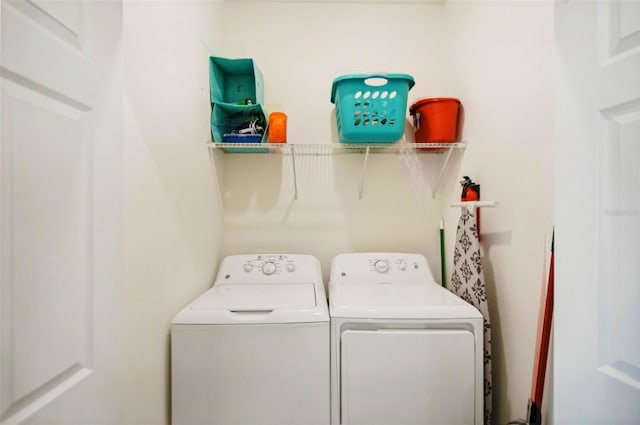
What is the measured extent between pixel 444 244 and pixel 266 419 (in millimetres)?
1471

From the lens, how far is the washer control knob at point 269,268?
1.71 metres

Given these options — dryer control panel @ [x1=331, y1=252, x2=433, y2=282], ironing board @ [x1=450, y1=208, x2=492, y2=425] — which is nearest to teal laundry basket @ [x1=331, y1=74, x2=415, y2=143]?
ironing board @ [x1=450, y1=208, x2=492, y2=425]

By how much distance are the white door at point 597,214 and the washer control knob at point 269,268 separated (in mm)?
1330

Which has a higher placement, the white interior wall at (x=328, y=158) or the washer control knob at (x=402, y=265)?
the white interior wall at (x=328, y=158)

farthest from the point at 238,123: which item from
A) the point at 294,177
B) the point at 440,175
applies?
the point at 440,175

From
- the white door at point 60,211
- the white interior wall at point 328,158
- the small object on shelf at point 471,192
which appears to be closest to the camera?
the white door at point 60,211

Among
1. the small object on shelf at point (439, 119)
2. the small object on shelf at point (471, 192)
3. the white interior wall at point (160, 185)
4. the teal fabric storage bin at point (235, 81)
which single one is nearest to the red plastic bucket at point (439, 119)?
the small object on shelf at point (439, 119)

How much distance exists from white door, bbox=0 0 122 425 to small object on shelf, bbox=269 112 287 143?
2.91 feet

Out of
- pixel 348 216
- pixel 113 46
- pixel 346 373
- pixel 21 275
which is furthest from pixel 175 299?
pixel 348 216

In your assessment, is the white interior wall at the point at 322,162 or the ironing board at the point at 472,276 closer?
the white interior wall at the point at 322,162

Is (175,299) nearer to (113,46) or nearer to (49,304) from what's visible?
(49,304)

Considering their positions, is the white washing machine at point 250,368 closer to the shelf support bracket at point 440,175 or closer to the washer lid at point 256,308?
the washer lid at point 256,308

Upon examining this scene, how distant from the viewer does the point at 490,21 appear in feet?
4.70

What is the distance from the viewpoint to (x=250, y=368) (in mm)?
1204
